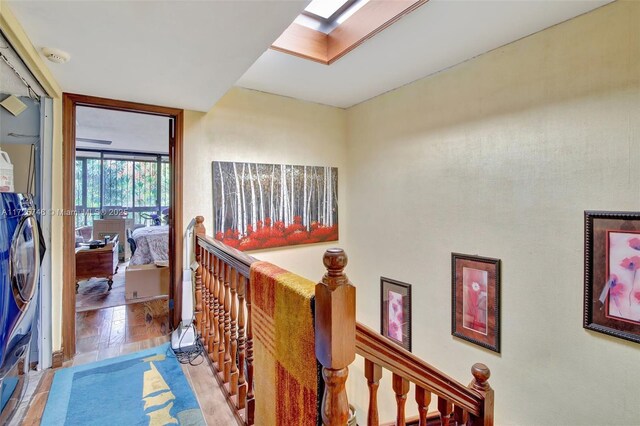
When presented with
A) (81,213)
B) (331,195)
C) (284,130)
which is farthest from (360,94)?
(81,213)

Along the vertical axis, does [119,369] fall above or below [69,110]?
below

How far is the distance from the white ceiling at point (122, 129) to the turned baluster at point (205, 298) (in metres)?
1.97

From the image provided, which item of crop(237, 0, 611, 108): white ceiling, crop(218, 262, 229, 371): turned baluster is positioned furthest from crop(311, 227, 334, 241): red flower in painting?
crop(218, 262, 229, 371): turned baluster

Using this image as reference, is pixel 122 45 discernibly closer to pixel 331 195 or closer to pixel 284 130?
pixel 284 130

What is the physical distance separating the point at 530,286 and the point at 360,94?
242cm

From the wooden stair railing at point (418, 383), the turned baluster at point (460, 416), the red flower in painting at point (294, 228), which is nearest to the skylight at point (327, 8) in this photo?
the red flower in painting at point (294, 228)

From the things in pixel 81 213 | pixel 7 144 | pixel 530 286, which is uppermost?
pixel 7 144

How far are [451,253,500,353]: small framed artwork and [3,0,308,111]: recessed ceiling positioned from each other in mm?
2260

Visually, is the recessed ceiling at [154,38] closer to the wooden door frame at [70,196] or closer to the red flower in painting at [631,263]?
the wooden door frame at [70,196]

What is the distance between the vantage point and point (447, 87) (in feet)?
9.00

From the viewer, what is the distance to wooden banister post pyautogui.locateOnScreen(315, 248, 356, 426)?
81 centimetres

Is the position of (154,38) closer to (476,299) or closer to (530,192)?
(530,192)

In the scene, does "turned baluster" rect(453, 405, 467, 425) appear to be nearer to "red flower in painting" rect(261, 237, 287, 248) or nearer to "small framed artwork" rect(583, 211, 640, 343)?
"small framed artwork" rect(583, 211, 640, 343)

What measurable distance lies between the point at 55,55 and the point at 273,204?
202 cm
